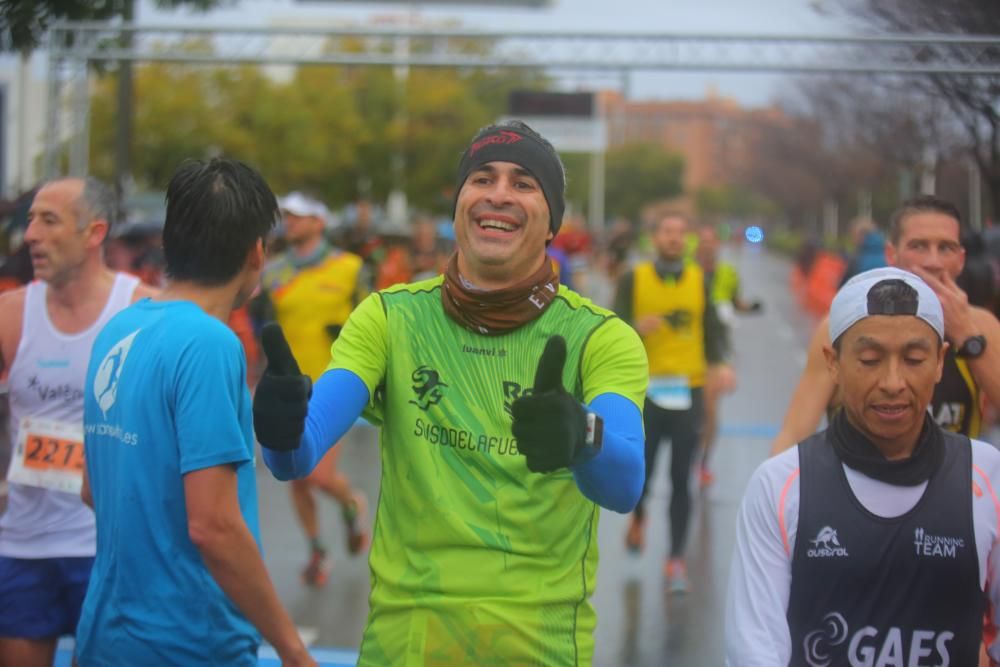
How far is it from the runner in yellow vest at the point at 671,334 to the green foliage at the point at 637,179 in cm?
7586

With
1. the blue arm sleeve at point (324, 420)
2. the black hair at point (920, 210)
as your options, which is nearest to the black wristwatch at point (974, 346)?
the black hair at point (920, 210)

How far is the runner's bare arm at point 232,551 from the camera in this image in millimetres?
2736

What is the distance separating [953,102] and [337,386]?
7689 mm

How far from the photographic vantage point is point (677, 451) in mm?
7113

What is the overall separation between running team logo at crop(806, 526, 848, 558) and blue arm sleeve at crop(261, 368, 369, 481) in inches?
39.1

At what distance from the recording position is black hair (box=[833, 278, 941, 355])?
2.72m

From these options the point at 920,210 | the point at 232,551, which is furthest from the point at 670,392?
the point at 232,551

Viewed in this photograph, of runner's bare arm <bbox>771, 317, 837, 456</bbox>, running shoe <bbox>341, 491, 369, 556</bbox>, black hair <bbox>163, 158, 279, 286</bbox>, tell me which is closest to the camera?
black hair <bbox>163, 158, 279, 286</bbox>

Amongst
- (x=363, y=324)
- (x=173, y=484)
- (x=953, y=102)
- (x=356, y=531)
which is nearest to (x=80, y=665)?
(x=173, y=484)

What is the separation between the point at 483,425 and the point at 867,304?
33.6 inches

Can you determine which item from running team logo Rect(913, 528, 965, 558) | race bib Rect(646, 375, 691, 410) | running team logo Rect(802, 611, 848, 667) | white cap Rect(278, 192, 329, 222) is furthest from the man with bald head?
race bib Rect(646, 375, 691, 410)

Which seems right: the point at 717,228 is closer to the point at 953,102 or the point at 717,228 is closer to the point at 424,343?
the point at 953,102

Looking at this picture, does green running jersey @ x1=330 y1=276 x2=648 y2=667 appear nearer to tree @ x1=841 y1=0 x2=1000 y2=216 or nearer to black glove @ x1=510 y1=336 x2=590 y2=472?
black glove @ x1=510 y1=336 x2=590 y2=472

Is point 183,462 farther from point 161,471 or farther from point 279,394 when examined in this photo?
point 279,394
